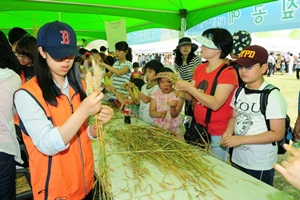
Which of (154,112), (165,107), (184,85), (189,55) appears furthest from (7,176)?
(189,55)

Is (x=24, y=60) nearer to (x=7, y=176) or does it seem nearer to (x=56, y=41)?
(x=7, y=176)

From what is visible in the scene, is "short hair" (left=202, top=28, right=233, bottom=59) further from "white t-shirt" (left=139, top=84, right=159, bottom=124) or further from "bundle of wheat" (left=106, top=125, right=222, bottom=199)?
"white t-shirt" (left=139, top=84, right=159, bottom=124)

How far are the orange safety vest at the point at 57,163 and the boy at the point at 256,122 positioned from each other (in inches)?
37.4

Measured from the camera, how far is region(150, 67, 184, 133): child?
2484mm

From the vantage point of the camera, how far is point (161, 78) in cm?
253

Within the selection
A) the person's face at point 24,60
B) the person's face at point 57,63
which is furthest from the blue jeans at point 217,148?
the person's face at point 24,60

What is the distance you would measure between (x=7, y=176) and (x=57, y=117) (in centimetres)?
78

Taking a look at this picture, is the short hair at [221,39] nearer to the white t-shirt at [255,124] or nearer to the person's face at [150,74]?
the white t-shirt at [255,124]

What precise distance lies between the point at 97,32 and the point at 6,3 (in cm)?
565

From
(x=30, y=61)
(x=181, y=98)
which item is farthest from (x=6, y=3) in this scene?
(x=181, y=98)

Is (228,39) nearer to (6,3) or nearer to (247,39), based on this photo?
(247,39)

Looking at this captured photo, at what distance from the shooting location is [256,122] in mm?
1595

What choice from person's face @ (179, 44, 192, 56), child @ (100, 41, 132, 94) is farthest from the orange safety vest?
person's face @ (179, 44, 192, 56)

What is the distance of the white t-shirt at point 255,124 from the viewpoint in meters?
1.52
